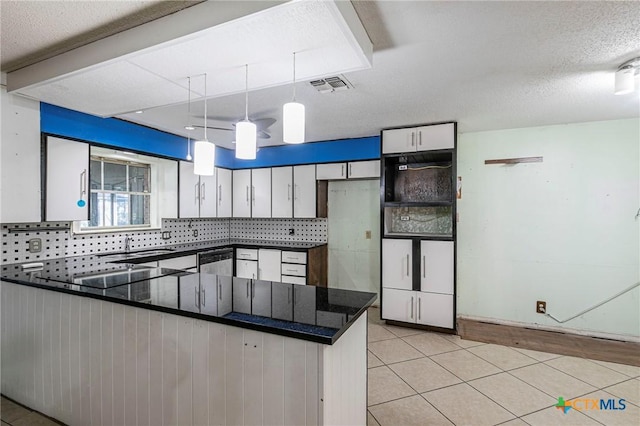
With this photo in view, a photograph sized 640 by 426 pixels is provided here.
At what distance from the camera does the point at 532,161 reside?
3.58 meters

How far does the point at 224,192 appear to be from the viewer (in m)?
Answer: 4.74

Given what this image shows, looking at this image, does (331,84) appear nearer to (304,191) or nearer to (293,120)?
(293,120)

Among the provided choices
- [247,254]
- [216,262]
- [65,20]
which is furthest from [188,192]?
[65,20]

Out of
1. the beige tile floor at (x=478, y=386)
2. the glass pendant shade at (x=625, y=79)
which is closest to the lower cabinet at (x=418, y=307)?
the beige tile floor at (x=478, y=386)

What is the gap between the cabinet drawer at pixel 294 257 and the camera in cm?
418

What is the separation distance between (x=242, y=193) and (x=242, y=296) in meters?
3.36

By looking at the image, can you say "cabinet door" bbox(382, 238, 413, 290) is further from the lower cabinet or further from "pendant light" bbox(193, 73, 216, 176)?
"pendant light" bbox(193, 73, 216, 176)

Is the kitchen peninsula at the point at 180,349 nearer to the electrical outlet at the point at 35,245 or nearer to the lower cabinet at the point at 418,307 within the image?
the electrical outlet at the point at 35,245

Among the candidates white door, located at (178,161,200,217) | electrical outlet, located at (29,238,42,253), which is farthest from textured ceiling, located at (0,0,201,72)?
white door, located at (178,161,200,217)

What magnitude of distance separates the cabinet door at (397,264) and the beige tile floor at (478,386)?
65cm

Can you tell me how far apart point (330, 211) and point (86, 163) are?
3.03 meters

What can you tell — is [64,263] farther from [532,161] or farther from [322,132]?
[532,161]

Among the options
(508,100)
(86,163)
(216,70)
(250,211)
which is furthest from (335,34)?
(250,211)

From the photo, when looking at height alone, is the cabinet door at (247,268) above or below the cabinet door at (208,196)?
below
